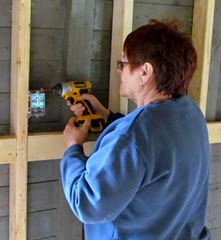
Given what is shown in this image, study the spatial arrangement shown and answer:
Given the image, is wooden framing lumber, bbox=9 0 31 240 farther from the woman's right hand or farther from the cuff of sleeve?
the cuff of sleeve

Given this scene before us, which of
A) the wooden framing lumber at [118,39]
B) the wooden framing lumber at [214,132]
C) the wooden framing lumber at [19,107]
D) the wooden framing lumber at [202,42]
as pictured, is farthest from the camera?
the wooden framing lumber at [214,132]

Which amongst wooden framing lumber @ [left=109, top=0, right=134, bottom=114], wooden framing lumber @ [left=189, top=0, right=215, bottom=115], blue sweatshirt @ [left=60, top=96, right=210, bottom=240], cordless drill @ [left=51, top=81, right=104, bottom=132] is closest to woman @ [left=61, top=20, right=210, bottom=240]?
blue sweatshirt @ [left=60, top=96, right=210, bottom=240]

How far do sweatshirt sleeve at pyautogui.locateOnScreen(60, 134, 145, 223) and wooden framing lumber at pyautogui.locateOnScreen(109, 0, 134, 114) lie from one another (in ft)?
2.11

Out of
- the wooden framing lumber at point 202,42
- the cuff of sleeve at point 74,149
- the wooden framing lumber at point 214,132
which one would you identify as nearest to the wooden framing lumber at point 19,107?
the cuff of sleeve at point 74,149

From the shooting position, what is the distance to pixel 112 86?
1.78 m

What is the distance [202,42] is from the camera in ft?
6.23

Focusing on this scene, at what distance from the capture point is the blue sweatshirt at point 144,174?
108cm

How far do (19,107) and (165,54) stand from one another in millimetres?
619

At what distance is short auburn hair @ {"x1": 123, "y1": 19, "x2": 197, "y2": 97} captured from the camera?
3.92 feet

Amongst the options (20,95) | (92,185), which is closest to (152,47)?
(92,185)

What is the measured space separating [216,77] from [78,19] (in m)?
0.87

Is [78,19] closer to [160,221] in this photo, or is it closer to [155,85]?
[155,85]

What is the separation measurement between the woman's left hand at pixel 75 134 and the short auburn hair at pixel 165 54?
323mm

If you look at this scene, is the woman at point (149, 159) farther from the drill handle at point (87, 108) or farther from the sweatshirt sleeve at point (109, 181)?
the drill handle at point (87, 108)
